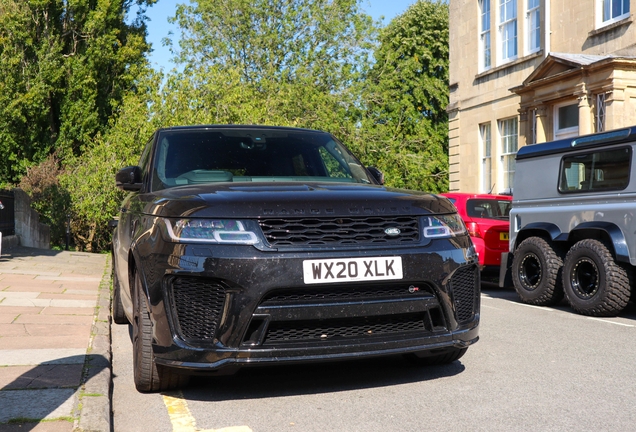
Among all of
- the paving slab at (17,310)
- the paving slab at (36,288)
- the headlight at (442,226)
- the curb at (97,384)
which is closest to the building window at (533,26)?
the paving slab at (36,288)

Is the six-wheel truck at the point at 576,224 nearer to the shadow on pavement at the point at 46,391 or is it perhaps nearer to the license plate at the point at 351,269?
the license plate at the point at 351,269

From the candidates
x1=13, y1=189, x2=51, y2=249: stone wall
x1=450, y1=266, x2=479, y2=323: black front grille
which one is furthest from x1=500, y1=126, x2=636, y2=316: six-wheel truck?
x1=13, y1=189, x2=51, y2=249: stone wall

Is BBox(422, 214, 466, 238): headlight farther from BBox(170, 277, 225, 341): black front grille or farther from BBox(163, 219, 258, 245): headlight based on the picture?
BBox(170, 277, 225, 341): black front grille

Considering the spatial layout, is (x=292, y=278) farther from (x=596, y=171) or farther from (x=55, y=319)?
(x=596, y=171)

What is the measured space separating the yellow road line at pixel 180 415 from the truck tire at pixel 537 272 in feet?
19.0

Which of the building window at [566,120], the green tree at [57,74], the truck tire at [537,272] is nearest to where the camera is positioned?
the truck tire at [537,272]

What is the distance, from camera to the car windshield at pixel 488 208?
12.4m

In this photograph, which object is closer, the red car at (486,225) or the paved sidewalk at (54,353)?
the paved sidewalk at (54,353)

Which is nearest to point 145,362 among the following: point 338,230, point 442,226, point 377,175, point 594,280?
point 338,230

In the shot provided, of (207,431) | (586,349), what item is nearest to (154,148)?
(207,431)

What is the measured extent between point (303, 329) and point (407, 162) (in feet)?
108

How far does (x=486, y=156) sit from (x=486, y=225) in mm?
11291

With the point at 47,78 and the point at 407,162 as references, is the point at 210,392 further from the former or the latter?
the point at 407,162

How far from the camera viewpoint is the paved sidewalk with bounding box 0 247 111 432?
4055 millimetres
